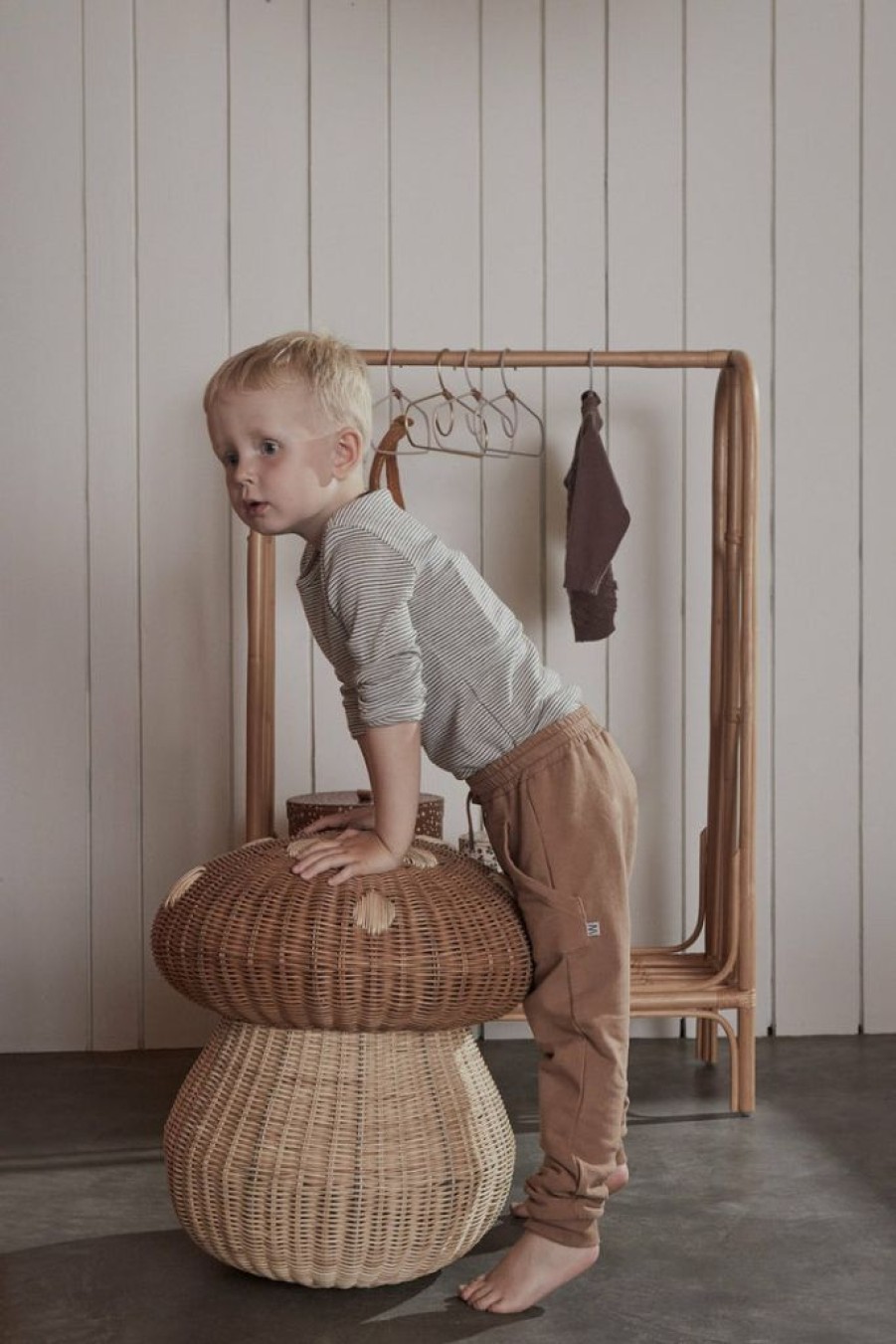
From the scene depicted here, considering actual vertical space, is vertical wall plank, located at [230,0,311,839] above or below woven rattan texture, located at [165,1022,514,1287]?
above

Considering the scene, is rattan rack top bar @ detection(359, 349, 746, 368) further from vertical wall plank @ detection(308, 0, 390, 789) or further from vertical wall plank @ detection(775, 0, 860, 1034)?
vertical wall plank @ detection(775, 0, 860, 1034)

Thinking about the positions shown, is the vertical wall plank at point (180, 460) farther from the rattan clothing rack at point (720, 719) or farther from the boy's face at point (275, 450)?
the boy's face at point (275, 450)

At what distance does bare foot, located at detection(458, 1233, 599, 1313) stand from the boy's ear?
0.97 m

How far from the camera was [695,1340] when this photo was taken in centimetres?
166

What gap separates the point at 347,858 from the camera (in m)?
1.78

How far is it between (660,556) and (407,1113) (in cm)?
162

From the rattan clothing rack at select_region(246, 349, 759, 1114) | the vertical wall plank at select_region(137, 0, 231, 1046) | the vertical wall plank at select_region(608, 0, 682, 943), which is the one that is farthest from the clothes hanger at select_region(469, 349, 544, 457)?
the vertical wall plank at select_region(137, 0, 231, 1046)

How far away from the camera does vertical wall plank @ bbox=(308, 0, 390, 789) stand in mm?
3025

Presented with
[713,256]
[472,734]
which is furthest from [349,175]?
[472,734]

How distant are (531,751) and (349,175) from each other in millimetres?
1652

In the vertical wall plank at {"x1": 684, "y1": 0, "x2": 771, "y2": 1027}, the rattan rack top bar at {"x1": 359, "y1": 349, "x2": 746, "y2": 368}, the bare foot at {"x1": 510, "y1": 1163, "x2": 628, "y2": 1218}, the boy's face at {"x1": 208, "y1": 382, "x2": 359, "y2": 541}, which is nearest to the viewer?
the boy's face at {"x1": 208, "y1": 382, "x2": 359, "y2": 541}

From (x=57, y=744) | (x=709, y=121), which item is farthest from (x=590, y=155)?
(x=57, y=744)

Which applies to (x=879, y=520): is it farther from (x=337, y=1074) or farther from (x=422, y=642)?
(x=337, y=1074)

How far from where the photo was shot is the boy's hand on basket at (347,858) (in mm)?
1760
